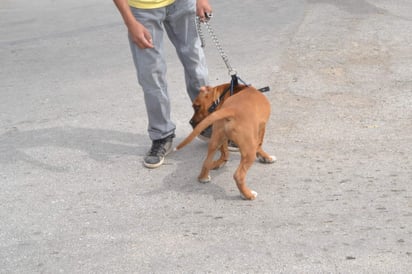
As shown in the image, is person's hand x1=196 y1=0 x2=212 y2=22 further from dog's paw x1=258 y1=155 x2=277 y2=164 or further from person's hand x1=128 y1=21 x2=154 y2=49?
dog's paw x1=258 y1=155 x2=277 y2=164

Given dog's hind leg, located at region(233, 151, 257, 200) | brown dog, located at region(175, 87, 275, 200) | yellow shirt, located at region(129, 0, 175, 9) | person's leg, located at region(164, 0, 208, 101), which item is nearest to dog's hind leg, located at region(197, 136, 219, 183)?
brown dog, located at region(175, 87, 275, 200)

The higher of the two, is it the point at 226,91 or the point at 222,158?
the point at 226,91

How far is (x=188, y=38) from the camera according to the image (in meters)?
4.74

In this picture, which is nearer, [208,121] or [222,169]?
[208,121]

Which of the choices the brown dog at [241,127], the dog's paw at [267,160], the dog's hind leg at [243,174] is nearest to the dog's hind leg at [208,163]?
the brown dog at [241,127]

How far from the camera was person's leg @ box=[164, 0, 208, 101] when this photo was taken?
460 centimetres

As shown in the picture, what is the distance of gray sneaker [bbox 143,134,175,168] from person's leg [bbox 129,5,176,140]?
49 millimetres

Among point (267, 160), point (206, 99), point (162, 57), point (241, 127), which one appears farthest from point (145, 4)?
point (267, 160)

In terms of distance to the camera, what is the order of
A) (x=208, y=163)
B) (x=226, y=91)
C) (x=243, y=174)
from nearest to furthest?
(x=243, y=174), (x=208, y=163), (x=226, y=91)

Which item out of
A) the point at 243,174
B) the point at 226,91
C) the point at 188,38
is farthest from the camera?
the point at 188,38

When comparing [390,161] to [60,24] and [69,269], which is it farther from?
[60,24]

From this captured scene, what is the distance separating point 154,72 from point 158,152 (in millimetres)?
666

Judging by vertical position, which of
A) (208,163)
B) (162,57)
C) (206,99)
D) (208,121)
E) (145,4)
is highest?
(145,4)

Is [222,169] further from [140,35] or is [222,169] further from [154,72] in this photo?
[140,35]
